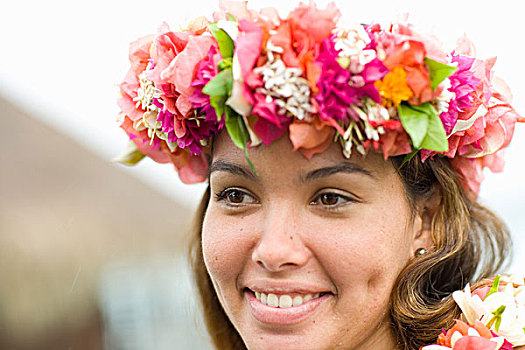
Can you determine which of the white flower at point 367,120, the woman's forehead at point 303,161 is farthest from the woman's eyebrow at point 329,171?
the white flower at point 367,120

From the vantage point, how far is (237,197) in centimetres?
221

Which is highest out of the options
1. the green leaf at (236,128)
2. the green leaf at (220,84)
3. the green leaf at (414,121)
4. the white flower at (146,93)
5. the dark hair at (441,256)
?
the green leaf at (220,84)

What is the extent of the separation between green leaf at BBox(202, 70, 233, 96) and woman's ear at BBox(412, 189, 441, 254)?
804mm

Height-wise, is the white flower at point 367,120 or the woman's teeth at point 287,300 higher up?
the white flower at point 367,120

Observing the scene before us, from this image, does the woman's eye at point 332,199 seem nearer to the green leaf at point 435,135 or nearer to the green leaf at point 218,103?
the green leaf at point 435,135

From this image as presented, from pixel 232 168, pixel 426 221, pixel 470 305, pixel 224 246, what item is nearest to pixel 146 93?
pixel 232 168

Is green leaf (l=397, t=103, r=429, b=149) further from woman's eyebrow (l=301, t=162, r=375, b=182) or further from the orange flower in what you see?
woman's eyebrow (l=301, t=162, r=375, b=182)

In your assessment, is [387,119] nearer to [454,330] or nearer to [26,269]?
[454,330]

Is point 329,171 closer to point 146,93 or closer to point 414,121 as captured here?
point 414,121

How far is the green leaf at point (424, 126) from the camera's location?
74.7 inches

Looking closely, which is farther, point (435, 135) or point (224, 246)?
point (224, 246)

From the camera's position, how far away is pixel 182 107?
211 cm

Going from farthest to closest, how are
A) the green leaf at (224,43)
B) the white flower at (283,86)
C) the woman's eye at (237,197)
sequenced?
the woman's eye at (237,197)
the green leaf at (224,43)
the white flower at (283,86)

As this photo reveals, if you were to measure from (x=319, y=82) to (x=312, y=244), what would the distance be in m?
0.48
